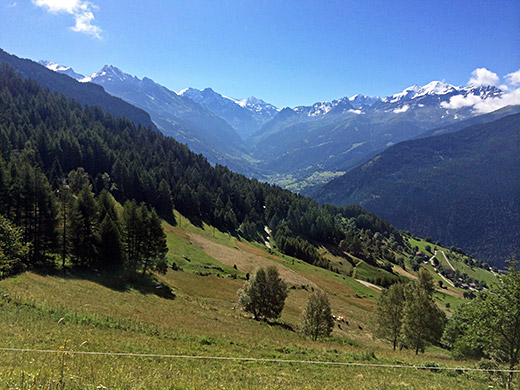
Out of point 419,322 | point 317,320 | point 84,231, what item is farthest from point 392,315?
point 84,231

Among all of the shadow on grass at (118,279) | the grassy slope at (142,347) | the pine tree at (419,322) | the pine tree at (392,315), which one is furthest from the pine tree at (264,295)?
the pine tree at (419,322)

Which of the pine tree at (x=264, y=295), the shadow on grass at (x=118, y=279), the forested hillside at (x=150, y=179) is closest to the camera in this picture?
the shadow on grass at (x=118, y=279)

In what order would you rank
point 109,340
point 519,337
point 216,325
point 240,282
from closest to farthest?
point 519,337 < point 109,340 < point 216,325 < point 240,282

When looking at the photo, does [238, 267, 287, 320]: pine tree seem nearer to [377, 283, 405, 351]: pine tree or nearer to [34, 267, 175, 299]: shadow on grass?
[34, 267, 175, 299]: shadow on grass

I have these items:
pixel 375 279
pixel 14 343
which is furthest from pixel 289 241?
pixel 14 343

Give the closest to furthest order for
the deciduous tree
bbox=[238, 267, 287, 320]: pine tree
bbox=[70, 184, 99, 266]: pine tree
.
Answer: the deciduous tree → bbox=[238, 267, 287, 320]: pine tree → bbox=[70, 184, 99, 266]: pine tree

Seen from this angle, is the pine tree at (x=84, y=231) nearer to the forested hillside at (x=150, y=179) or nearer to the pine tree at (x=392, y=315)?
the forested hillside at (x=150, y=179)

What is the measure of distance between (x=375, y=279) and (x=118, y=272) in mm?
126368

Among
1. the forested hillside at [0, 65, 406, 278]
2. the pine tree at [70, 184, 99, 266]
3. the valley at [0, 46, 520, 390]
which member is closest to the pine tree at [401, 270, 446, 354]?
the valley at [0, 46, 520, 390]

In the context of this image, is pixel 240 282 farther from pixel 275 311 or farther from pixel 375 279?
pixel 375 279

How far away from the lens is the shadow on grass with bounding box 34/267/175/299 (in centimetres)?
4503

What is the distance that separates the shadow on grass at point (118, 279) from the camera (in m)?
45.0

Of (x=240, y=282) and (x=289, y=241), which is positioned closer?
(x=240, y=282)

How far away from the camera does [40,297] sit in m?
28.3
